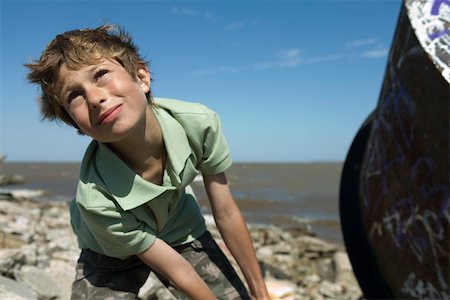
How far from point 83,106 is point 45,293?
1.78 m

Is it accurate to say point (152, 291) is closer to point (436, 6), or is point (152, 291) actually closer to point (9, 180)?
point (436, 6)

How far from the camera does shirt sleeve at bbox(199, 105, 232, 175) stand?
200 centimetres

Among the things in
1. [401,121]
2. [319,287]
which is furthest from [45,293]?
[319,287]

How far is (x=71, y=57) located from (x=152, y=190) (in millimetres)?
570

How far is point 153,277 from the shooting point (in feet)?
10.5

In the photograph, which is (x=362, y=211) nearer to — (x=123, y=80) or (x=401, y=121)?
(x=401, y=121)

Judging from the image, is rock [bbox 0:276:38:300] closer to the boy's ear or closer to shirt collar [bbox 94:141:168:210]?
shirt collar [bbox 94:141:168:210]

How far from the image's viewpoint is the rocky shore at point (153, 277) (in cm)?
305

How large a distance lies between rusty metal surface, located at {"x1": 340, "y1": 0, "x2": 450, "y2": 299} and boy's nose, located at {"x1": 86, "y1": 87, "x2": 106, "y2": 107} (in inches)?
45.0

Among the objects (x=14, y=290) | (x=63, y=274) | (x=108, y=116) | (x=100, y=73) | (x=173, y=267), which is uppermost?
(x=100, y=73)

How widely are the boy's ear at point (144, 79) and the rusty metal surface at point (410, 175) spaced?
105 centimetres

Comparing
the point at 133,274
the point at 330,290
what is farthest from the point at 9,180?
the point at 133,274

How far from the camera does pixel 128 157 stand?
1.91 meters

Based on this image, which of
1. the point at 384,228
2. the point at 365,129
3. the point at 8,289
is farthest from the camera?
the point at 365,129
